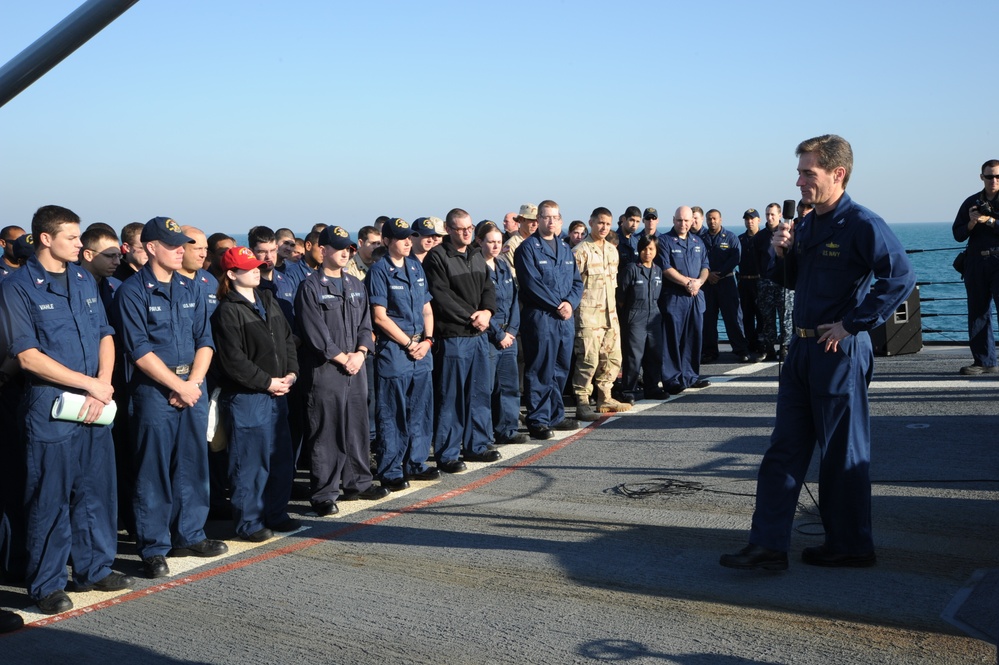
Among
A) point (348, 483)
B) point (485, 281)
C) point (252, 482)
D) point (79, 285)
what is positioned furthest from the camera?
point (485, 281)

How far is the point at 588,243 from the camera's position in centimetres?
1144

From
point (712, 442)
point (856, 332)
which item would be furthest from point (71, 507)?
point (712, 442)

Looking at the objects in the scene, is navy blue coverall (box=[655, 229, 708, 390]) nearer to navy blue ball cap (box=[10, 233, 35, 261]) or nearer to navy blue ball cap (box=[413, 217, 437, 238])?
navy blue ball cap (box=[413, 217, 437, 238])

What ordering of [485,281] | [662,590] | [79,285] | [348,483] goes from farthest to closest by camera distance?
[485,281]
[348,483]
[79,285]
[662,590]

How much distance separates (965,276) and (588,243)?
4371 millimetres

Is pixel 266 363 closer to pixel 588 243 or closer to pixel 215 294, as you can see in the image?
pixel 215 294

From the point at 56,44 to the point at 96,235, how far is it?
563 cm

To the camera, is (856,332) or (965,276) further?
(965,276)

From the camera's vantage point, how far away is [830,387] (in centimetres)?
584

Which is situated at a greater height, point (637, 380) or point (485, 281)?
point (485, 281)

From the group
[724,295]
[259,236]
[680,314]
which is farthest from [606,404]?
[724,295]

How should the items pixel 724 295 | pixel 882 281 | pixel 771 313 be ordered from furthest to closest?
pixel 724 295 → pixel 771 313 → pixel 882 281

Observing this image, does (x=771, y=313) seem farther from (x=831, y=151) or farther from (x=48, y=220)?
(x=48, y=220)

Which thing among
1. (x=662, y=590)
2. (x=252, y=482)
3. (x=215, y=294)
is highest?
(x=215, y=294)
